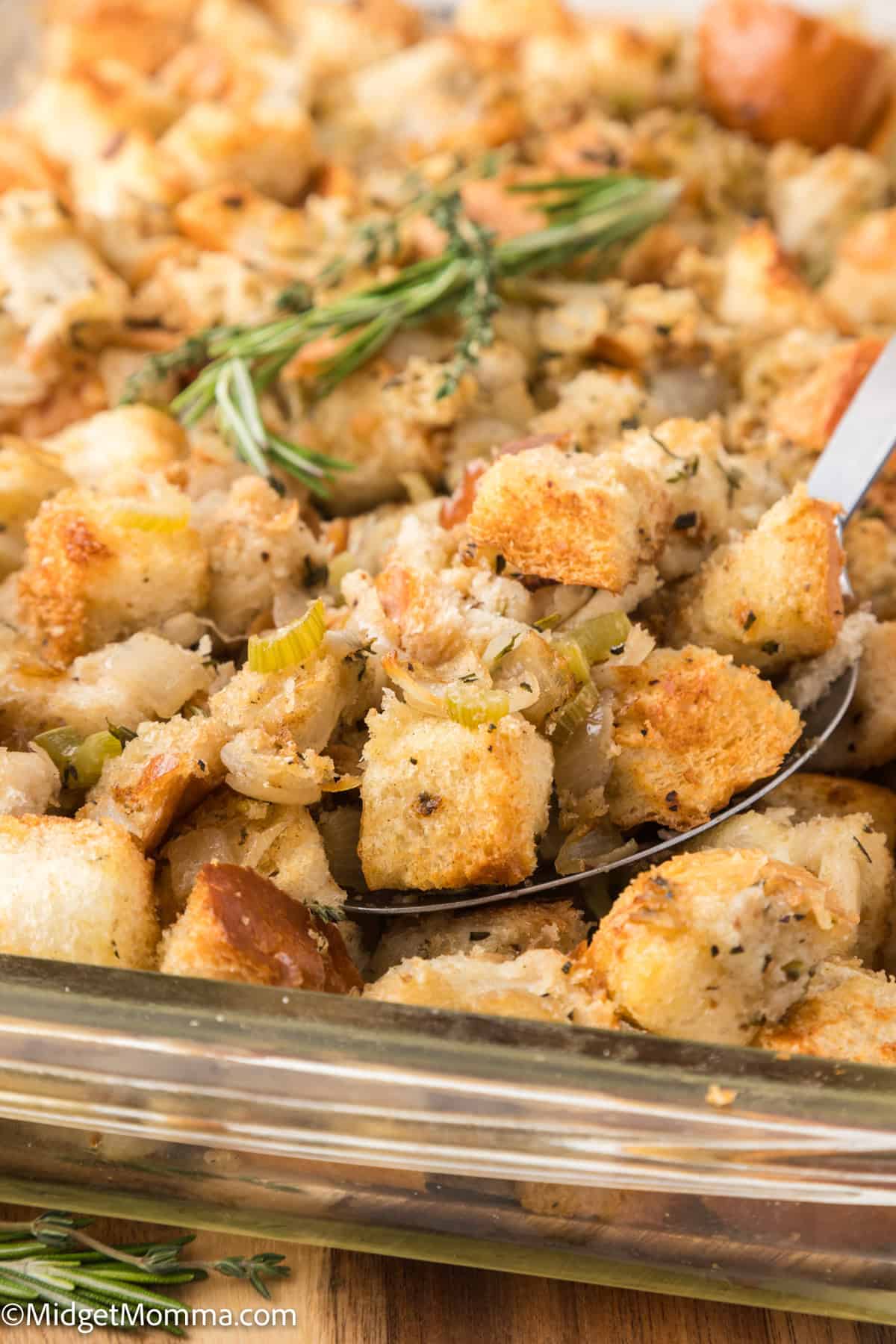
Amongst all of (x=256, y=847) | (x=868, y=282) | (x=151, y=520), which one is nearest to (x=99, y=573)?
(x=151, y=520)

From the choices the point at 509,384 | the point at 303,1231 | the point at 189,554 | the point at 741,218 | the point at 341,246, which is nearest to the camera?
the point at 303,1231

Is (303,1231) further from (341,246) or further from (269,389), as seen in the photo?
(341,246)

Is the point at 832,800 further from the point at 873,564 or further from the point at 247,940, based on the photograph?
the point at 247,940

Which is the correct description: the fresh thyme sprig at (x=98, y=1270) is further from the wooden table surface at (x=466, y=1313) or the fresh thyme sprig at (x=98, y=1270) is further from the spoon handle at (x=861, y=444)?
the spoon handle at (x=861, y=444)

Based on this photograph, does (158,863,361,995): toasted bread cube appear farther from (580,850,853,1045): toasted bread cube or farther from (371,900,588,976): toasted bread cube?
(580,850,853,1045): toasted bread cube

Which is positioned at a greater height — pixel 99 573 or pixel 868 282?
pixel 868 282

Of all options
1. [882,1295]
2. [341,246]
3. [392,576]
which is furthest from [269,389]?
[882,1295]
